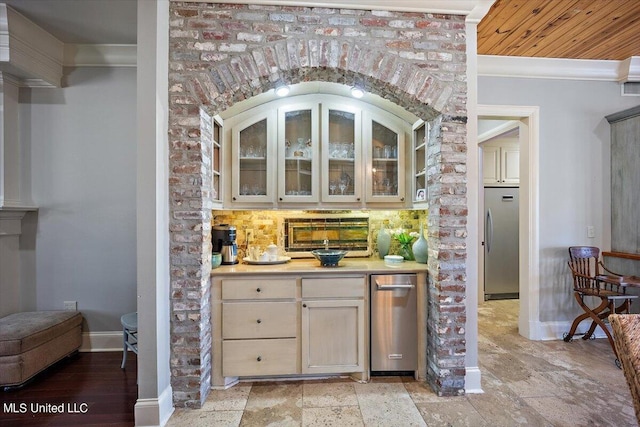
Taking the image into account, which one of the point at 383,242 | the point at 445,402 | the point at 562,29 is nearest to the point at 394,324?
the point at 445,402

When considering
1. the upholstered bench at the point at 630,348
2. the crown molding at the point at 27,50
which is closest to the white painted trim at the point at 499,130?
the upholstered bench at the point at 630,348

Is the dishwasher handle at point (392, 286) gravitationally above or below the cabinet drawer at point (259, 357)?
above

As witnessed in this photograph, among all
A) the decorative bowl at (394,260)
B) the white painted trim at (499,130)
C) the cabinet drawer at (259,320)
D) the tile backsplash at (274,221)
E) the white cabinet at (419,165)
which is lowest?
the cabinet drawer at (259,320)

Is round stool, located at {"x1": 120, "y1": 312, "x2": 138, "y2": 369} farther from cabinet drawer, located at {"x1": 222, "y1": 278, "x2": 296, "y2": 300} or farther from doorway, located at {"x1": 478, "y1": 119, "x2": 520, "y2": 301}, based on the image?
doorway, located at {"x1": 478, "y1": 119, "x2": 520, "y2": 301}

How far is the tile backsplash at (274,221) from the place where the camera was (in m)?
3.08

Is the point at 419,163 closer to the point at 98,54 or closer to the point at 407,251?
the point at 407,251

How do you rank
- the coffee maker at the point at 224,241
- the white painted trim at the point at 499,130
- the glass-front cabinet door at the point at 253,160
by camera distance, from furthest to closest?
the white painted trim at the point at 499,130 < the glass-front cabinet door at the point at 253,160 < the coffee maker at the point at 224,241

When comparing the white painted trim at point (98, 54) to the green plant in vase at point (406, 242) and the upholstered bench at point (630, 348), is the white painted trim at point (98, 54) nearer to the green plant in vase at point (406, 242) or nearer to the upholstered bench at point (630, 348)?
the green plant in vase at point (406, 242)

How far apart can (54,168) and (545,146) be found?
4962 mm

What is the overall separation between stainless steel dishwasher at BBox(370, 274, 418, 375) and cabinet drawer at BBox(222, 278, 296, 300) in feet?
2.20

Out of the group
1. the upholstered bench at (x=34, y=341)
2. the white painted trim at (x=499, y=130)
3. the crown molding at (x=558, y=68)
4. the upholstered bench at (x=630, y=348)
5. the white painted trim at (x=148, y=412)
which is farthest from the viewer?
the white painted trim at (x=499, y=130)

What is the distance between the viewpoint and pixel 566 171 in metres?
3.43

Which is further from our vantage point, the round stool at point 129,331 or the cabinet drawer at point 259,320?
the round stool at point 129,331

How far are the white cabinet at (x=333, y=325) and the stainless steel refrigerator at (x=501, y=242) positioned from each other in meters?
3.10
